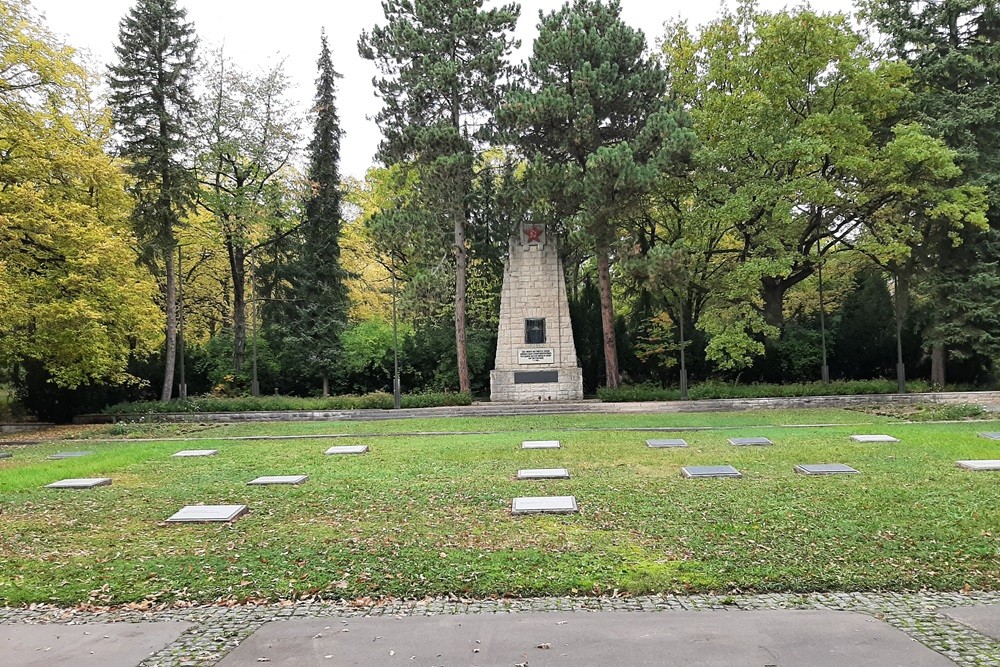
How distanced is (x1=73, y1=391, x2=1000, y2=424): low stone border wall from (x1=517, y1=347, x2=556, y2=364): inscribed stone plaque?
10.4ft

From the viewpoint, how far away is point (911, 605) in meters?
4.80

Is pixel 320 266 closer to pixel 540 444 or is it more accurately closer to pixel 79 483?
pixel 540 444

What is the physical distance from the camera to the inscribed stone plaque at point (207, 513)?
7.71 m

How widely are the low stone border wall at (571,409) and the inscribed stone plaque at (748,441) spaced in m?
8.12

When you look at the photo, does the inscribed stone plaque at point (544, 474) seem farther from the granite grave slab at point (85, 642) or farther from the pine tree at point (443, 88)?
the pine tree at point (443, 88)

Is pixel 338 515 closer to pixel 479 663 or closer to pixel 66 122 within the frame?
pixel 479 663

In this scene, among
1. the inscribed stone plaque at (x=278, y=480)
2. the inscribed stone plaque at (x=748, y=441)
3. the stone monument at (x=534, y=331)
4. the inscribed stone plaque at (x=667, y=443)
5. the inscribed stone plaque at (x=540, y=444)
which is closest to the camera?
the inscribed stone plaque at (x=278, y=480)

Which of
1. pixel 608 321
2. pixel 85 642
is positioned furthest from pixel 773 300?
pixel 85 642

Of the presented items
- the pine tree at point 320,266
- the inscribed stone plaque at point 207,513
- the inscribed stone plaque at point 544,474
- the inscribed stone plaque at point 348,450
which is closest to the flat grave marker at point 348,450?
the inscribed stone plaque at point 348,450

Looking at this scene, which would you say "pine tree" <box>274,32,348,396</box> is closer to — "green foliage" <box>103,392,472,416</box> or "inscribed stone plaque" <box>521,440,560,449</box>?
"green foliage" <box>103,392,472,416</box>

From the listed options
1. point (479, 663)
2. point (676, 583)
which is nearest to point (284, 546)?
point (479, 663)

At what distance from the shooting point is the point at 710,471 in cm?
966

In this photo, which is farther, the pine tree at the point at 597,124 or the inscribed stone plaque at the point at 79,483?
the pine tree at the point at 597,124

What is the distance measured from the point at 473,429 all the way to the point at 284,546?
37.2 feet
